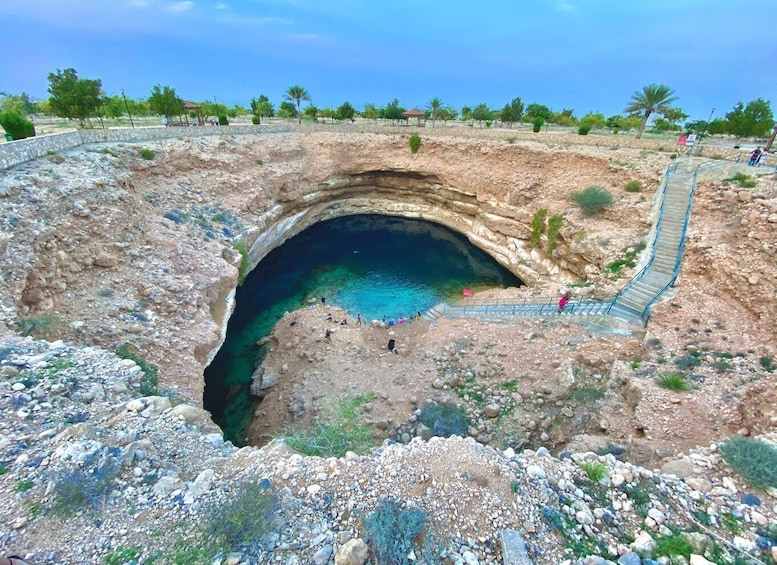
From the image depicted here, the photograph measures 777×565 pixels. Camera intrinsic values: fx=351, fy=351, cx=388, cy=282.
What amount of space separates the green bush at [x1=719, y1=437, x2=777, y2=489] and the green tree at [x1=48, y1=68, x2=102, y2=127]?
3911cm

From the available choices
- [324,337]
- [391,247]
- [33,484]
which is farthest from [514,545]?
[391,247]

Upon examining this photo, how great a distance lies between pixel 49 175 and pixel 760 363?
2813 cm

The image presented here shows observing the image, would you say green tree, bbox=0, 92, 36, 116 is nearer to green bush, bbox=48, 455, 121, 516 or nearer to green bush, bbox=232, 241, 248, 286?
green bush, bbox=232, 241, 248, 286

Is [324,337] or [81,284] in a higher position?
[81,284]

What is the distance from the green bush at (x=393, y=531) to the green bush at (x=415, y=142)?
36.6 m

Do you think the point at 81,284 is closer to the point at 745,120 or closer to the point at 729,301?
the point at 729,301

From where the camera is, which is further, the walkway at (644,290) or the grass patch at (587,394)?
the walkway at (644,290)

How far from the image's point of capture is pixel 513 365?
15.4m

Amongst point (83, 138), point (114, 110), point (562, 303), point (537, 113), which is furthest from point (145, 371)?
point (537, 113)

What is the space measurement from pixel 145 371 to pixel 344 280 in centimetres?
1871

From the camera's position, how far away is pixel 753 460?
681 centimetres

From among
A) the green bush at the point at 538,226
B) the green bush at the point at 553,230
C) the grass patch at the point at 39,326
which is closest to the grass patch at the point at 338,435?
the grass patch at the point at 39,326

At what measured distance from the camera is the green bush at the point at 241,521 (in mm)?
5223

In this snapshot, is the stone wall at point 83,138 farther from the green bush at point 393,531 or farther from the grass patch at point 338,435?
the green bush at point 393,531
